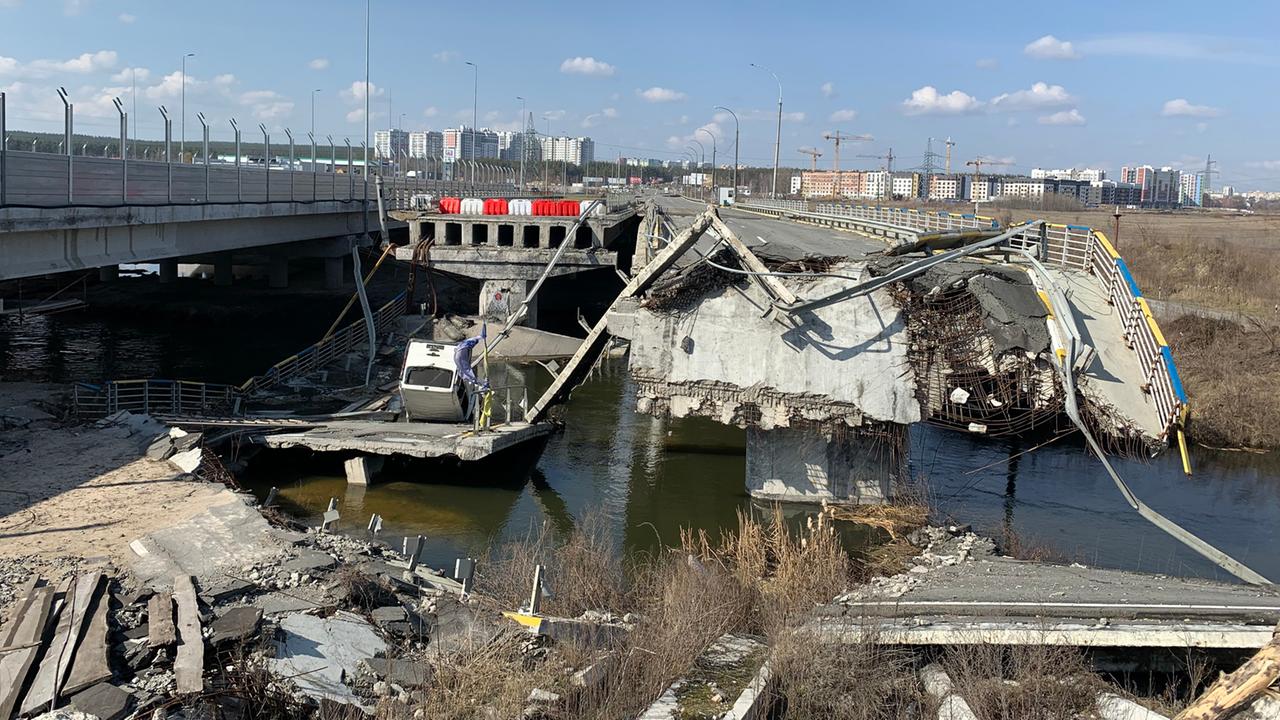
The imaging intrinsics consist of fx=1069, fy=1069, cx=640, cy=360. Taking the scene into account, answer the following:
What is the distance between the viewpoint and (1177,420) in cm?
1634

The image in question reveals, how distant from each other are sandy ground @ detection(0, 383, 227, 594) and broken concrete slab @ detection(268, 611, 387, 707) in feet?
13.4

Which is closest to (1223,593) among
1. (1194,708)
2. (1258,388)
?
(1194,708)

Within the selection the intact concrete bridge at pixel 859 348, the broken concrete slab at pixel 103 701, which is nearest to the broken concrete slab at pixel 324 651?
the broken concrete slab at pixel 103 701

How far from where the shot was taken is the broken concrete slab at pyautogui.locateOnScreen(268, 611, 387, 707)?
1159cm

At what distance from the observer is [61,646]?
467 inches

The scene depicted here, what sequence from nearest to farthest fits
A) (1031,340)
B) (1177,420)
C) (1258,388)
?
(1177,420)
(1031,340)
(1258,388)

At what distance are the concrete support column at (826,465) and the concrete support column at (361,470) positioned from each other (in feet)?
28.0

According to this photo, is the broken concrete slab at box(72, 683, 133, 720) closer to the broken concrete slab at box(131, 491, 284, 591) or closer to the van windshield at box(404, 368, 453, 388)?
the broken concrete slab at box(131, 491, 284, 591)

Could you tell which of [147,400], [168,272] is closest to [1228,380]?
[147,400]

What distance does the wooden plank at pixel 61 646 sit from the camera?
35.1 ft

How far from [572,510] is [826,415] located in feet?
19.0

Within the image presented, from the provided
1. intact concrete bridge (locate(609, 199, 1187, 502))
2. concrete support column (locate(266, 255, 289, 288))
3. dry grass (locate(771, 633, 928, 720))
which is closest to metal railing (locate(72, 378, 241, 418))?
intact concrete bridge (locate(609, 199, 1187, 502))

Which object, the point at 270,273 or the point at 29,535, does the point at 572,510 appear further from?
the point at 270,273

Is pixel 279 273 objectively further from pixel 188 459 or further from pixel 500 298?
pixel 188 459
